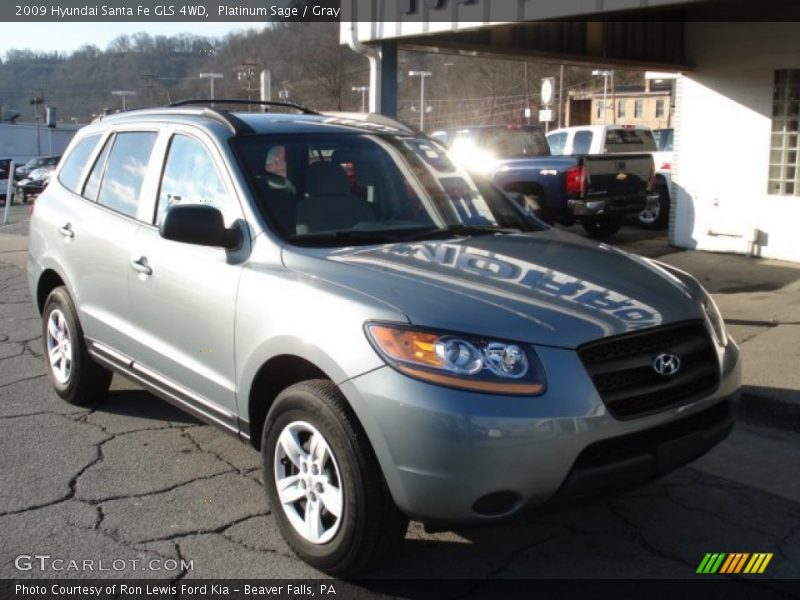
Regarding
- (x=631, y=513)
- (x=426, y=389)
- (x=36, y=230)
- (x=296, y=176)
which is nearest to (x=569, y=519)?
(x=631, y=513)

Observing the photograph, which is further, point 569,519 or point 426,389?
point 569,519

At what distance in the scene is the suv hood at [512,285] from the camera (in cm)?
319

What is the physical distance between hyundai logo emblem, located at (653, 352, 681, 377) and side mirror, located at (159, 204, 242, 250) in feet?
6.39

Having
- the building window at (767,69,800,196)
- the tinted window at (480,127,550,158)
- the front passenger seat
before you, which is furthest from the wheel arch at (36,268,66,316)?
the tinted window at (480,127,550,158)

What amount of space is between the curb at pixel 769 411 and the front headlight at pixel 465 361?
8.92 ft

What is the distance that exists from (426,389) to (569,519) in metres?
1.45

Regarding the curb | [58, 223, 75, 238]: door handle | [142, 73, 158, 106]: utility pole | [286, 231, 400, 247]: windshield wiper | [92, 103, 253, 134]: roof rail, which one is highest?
[142, 73, 158, 106]: utility pole

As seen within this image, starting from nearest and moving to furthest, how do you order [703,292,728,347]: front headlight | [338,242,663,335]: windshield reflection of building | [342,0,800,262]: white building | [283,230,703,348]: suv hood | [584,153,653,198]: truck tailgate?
1. [283,230,703,348]: suv hood
2. [338,242,663,335]: windshield reflection of building
3. [703,292,728,347]: front headlight
4. [342,0,800,262]: white building
5. [584,153,653,198]: truck tailgate

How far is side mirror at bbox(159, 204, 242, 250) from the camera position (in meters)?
3.88

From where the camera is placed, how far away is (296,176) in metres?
4.36

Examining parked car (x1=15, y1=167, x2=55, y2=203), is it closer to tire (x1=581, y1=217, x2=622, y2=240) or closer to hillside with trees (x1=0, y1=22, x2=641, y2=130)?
hillside with trees (x1=0, y1=22, x2=641, y2=130)

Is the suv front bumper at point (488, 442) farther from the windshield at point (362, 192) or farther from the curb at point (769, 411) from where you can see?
the curb at point (769, 411)

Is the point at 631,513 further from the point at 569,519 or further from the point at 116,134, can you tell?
the point at 116,134

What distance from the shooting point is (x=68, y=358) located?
5.69m
